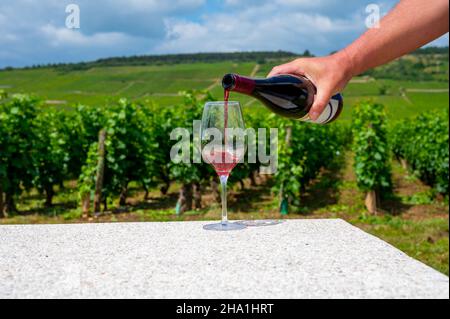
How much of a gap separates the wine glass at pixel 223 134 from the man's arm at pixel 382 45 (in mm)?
591

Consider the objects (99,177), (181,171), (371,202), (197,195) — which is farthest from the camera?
(371,202)

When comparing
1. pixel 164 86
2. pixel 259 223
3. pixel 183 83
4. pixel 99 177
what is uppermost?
pixel 183 83

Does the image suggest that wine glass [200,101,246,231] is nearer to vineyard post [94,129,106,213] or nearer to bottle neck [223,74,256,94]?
bottle neck [223,74,256,94]

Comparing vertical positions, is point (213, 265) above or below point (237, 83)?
below

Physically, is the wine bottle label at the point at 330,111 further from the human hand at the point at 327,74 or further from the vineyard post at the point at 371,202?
the vineyard post at the point at 371,202

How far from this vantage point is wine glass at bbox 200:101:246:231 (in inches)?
82.0

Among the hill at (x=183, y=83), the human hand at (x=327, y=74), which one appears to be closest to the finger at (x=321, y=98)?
the human hand at (x=327, y=74)

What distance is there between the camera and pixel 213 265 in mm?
1537

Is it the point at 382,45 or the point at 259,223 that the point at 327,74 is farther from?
the point at 259,223

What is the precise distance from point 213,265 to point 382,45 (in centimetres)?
75

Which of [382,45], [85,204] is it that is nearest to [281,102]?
[382,45]

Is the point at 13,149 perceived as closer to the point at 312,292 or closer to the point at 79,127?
the point at 79,127

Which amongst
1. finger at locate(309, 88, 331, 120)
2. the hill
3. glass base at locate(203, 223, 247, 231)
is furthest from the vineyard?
the hill

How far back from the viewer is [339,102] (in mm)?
2041
